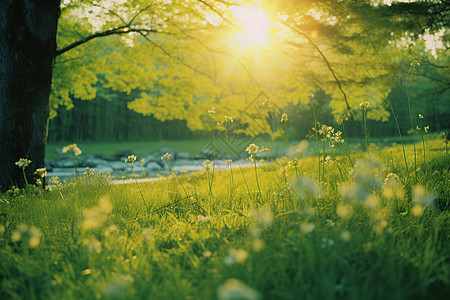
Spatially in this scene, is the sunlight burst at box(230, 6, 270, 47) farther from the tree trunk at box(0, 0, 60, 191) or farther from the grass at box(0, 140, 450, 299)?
the tree trunk at box(0, 0, 60, 191)

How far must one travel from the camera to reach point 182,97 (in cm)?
573

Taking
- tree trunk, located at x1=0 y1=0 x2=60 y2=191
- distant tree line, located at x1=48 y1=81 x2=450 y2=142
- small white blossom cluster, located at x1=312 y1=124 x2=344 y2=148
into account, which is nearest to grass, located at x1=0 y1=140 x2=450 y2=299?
small white blossom cluster, located at x1=312 y1=124 x2=344 y2=148

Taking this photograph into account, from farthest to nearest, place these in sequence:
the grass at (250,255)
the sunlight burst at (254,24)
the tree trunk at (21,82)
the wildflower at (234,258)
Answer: the sunlight burst at (254,24) < the tree trunk at (21,82) < the grass at (250,255) < the wildflower at (234,258)

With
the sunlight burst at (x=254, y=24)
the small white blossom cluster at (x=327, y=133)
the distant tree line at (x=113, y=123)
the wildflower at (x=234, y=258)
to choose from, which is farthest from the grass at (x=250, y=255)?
the distant tree line at (x=113, y=123)

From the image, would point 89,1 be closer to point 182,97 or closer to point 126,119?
point 182,97

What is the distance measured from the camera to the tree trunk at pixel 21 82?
12.6 ft

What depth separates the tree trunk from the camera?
3838 mm

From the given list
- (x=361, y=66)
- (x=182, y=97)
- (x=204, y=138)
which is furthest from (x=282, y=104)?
(x=204, y=138)

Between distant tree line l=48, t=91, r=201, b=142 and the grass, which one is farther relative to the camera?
distant tree line l=48, t=91, r=201, b=142

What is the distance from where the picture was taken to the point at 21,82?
3.89m

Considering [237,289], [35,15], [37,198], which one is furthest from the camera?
[35,15]

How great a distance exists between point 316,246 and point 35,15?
4839 millimetres

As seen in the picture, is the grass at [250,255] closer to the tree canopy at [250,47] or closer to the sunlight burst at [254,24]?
the tree canopy at [250,47]

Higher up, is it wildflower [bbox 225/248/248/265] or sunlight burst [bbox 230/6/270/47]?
sunlight burst [bbox 230/6/270/47]
